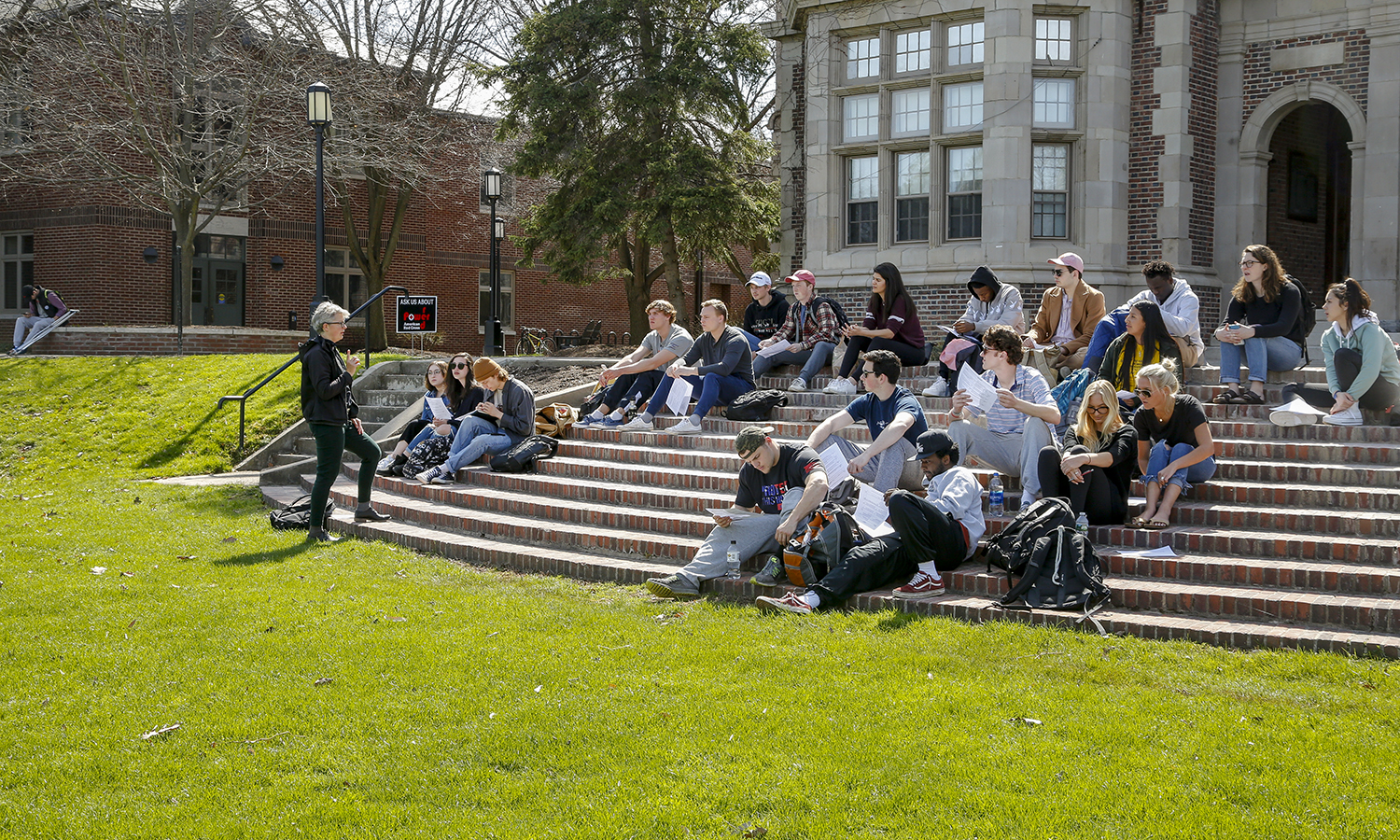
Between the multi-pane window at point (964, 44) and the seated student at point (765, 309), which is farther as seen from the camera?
the multi-pane window at point (964, 44)

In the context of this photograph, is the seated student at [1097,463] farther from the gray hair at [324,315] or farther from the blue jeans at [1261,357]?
the gray hair at [324,315]

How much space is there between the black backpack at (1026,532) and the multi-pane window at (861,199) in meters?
10.5

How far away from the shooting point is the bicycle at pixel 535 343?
2866 centimetres

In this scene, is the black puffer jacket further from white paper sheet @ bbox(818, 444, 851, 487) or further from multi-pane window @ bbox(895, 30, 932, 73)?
multi-pane window @ bbox(895, 30, 932, 73)

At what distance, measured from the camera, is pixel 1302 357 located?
1031cm

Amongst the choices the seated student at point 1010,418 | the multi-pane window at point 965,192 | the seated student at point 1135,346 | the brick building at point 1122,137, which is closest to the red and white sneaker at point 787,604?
the seated student at point 1010,418

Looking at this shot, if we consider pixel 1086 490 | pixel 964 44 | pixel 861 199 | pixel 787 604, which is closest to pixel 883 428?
pixel 1086 490

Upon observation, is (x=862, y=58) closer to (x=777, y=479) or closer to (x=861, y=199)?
(x=861, y=199)

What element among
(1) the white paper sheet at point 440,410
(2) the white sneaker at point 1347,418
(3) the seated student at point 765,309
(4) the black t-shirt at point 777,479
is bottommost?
(4) the black t-shirt at point 777,479

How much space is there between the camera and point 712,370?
11500 mm

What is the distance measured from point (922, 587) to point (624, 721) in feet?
8.39

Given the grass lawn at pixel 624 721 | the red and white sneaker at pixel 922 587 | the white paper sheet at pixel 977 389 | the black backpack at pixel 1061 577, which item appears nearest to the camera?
the grass lawn at pixel 624 721

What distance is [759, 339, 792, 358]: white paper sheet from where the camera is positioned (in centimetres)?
1291

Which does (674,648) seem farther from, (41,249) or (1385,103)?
(41,249)
